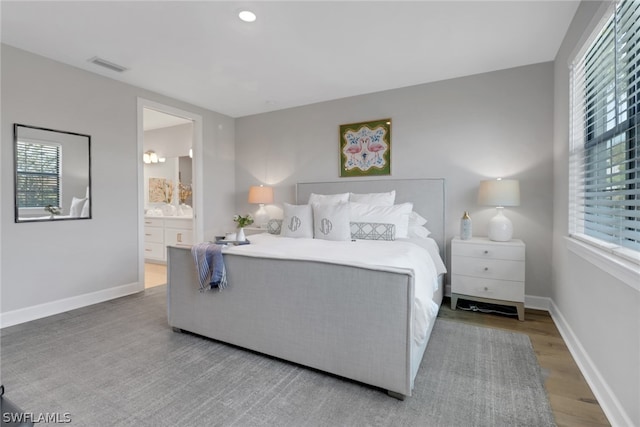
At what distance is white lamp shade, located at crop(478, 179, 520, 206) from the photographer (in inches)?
111

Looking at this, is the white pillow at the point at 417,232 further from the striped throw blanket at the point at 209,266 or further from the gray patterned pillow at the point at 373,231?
the striped throw blanket at the point at 209,266

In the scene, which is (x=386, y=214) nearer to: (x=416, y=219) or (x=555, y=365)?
(x=416, y=219)

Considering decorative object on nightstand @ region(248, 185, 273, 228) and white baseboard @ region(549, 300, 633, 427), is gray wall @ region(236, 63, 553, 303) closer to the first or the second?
decorative object on nightstand @ region(248, 185, 273, 228)

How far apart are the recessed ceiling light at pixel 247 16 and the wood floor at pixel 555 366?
308 centimetres

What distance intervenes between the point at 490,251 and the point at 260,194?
3.05 m

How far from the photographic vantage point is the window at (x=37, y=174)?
2730mm

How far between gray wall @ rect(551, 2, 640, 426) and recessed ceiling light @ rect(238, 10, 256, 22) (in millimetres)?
2222

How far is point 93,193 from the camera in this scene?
10.7 feet

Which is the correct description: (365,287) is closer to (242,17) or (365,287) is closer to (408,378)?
(408,378)

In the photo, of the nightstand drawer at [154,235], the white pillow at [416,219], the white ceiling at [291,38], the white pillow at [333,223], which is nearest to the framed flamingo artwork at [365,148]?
the white ceiling at [291,38]

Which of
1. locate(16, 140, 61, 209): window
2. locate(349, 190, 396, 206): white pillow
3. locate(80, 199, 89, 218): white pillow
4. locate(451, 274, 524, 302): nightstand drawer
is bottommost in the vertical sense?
locate(451, 274, 524, 302): nightstand drawer

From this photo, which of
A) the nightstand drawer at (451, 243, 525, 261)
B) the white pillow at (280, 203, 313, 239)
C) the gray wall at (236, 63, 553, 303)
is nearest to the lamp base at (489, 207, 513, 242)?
the nightstand drawer at (451, 243, 525, 261)

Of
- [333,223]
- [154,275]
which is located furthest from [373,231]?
[154,275]

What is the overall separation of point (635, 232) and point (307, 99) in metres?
3.58
